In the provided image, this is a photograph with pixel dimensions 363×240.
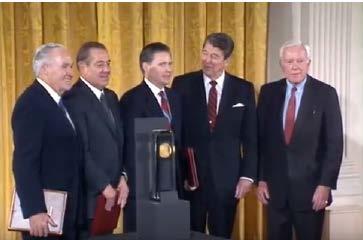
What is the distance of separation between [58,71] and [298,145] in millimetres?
1070

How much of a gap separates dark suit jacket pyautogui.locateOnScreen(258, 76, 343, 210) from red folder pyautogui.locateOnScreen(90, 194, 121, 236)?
27.5 inches

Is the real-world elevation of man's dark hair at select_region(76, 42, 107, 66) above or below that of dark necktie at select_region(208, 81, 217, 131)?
above

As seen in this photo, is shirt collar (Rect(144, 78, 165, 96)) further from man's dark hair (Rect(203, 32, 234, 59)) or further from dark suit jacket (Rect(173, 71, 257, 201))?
man's dark hair (Rect(203, 32, 234, 59))

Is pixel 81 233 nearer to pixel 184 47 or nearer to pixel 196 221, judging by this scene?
pixel 196 221

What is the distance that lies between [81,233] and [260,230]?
98 centimetres

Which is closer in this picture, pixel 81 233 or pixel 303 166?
pixel 81 233

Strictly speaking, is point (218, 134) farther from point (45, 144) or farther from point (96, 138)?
point (45, 144)

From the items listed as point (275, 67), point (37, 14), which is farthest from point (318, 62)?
point (37, 14)

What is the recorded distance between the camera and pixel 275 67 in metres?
2.83

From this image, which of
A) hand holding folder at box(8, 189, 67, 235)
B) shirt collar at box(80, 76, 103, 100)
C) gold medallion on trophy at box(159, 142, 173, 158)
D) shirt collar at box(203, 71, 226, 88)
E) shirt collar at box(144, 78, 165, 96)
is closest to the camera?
gold medallion on trophy at box(159, 142, 173, 158)

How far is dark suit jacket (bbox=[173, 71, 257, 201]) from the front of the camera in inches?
103

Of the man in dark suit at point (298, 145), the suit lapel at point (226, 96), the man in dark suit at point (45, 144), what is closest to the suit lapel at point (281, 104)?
the man in dark suit at point (298, 145)

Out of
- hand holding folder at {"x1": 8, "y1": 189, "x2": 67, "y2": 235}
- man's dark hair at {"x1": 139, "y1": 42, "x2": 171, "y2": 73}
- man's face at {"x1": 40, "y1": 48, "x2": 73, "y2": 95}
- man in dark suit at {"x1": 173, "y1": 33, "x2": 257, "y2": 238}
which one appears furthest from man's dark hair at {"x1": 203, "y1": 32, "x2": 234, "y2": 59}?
hand holding folder at {"x1": 8, "y1": 189, "x2": 67, "y2": 235}

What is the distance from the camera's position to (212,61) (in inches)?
104
